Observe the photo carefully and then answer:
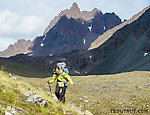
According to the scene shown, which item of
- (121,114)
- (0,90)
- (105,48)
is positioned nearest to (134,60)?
(105,48)

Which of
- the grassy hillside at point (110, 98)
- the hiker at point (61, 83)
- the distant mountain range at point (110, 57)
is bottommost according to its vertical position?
the grassy hillside at point (110, 98)

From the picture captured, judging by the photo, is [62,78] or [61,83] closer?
[61,83]

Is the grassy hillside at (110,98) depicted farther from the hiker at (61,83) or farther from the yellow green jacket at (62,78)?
the yellow green jacket at (62,78)

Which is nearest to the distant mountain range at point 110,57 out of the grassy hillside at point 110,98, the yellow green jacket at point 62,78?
the grassy hillside at point 110,98

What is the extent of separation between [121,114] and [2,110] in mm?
9157

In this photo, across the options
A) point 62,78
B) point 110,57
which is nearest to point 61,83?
point 62,78

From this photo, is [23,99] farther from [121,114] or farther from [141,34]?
[141,34]

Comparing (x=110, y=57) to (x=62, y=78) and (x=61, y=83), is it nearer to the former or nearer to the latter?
(x=62, y=78)

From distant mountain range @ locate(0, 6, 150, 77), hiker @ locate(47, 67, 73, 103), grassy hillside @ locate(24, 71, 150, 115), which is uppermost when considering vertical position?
distant mountain range @ locate(0, 6, 150, 77)

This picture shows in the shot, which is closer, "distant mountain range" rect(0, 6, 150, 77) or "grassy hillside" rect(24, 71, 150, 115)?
"grassy hillside" rect(24, 71, 150, 115)

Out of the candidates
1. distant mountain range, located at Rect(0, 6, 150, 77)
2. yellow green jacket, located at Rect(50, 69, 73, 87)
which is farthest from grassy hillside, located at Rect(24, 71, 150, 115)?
distant mountain range, located at Rect(0, 6, 150, 77)

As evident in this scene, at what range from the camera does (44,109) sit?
286 inches

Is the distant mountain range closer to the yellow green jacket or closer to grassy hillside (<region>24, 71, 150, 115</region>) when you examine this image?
grassy hillside (<region>24, 71, 150, 115</region>)

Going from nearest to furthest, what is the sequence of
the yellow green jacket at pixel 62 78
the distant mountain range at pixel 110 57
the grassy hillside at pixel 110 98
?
the yellow green jacket at pixel 62 78 → the grassy hillside at pixel 110 98 → the distant mountain range at pixel 110 57
